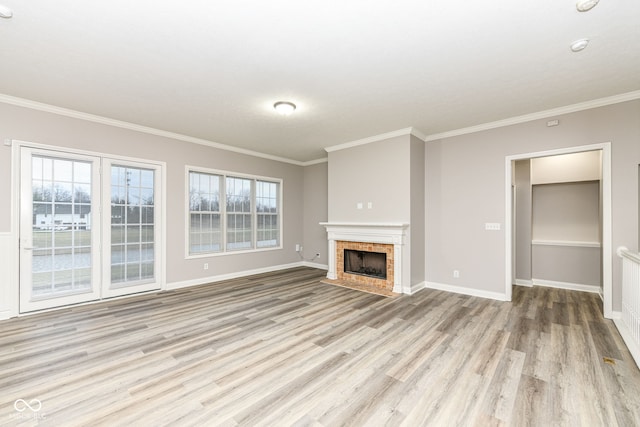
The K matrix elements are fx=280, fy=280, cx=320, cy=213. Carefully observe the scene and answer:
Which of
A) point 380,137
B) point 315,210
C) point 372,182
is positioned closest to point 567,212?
point 372,182

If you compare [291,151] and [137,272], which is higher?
[291,151]

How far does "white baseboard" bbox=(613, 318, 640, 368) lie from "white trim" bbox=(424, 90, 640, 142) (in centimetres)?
268

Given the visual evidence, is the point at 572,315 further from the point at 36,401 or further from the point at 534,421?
the point at 36,401

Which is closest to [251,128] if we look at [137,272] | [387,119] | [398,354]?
[387,119]

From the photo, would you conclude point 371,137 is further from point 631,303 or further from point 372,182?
point 631,303

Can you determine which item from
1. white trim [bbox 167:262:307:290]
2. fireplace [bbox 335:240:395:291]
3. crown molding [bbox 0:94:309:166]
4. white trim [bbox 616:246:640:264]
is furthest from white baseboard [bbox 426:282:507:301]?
crown molding [bbox 0:94:309:166]

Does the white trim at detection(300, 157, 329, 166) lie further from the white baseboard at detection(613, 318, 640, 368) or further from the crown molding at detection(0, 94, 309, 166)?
the white baseboard at detection(613, 318, 640, 368)

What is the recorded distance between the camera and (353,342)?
2.92m

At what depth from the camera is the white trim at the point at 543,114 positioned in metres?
3.52

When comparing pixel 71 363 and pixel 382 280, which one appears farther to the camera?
pixel 382 280

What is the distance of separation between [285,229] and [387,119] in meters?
3.80

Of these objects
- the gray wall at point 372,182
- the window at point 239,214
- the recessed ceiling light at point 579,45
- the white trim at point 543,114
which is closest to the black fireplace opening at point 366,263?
the gray wall at point 372,182

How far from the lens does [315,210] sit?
7258 mm

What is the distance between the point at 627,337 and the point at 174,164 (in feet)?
21.7
